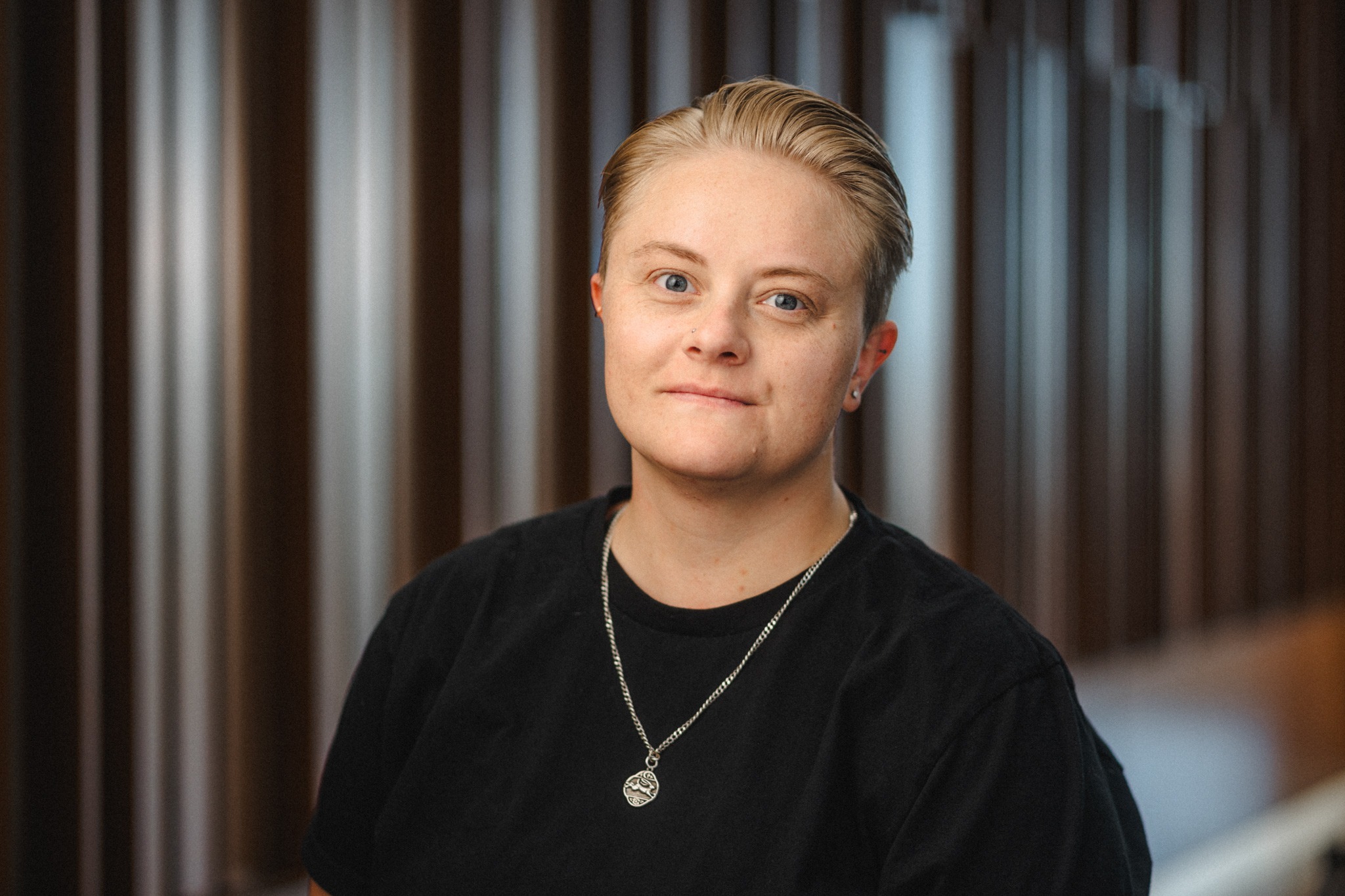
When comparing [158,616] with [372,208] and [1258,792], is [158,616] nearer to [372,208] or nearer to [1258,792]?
[372,208]

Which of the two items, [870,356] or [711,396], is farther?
[870,356]

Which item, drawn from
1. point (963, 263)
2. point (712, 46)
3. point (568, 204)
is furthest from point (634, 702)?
point (963, 263)

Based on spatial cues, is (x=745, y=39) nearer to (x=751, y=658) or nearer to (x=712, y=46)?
(x=712, y=46)

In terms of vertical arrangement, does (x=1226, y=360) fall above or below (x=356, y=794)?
above

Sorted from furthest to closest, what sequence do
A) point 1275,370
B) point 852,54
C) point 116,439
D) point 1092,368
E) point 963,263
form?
point 1275,370
point 1092,368
point 963,263
point 852,54
point 116,439

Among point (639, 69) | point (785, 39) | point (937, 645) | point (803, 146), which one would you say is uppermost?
point (785, 39)

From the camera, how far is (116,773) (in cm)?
163

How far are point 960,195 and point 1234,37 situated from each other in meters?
1.71

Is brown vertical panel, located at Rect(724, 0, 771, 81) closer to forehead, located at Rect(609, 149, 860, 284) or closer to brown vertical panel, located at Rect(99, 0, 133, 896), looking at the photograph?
brown vertical panel, located at Rect(99, 0, 133, 896)

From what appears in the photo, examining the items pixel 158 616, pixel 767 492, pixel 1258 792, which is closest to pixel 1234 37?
pixel 1258 792

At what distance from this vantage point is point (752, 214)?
104cm

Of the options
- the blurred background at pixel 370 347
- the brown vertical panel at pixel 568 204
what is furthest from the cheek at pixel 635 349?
the brown vertical panel at pixel 568 204

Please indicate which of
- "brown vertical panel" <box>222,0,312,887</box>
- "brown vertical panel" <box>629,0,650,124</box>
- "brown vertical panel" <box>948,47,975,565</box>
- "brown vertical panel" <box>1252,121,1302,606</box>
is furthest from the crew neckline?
"brown vertical panel" <box>1252,121,1302,606</box>

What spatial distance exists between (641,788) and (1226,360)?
3.38m
